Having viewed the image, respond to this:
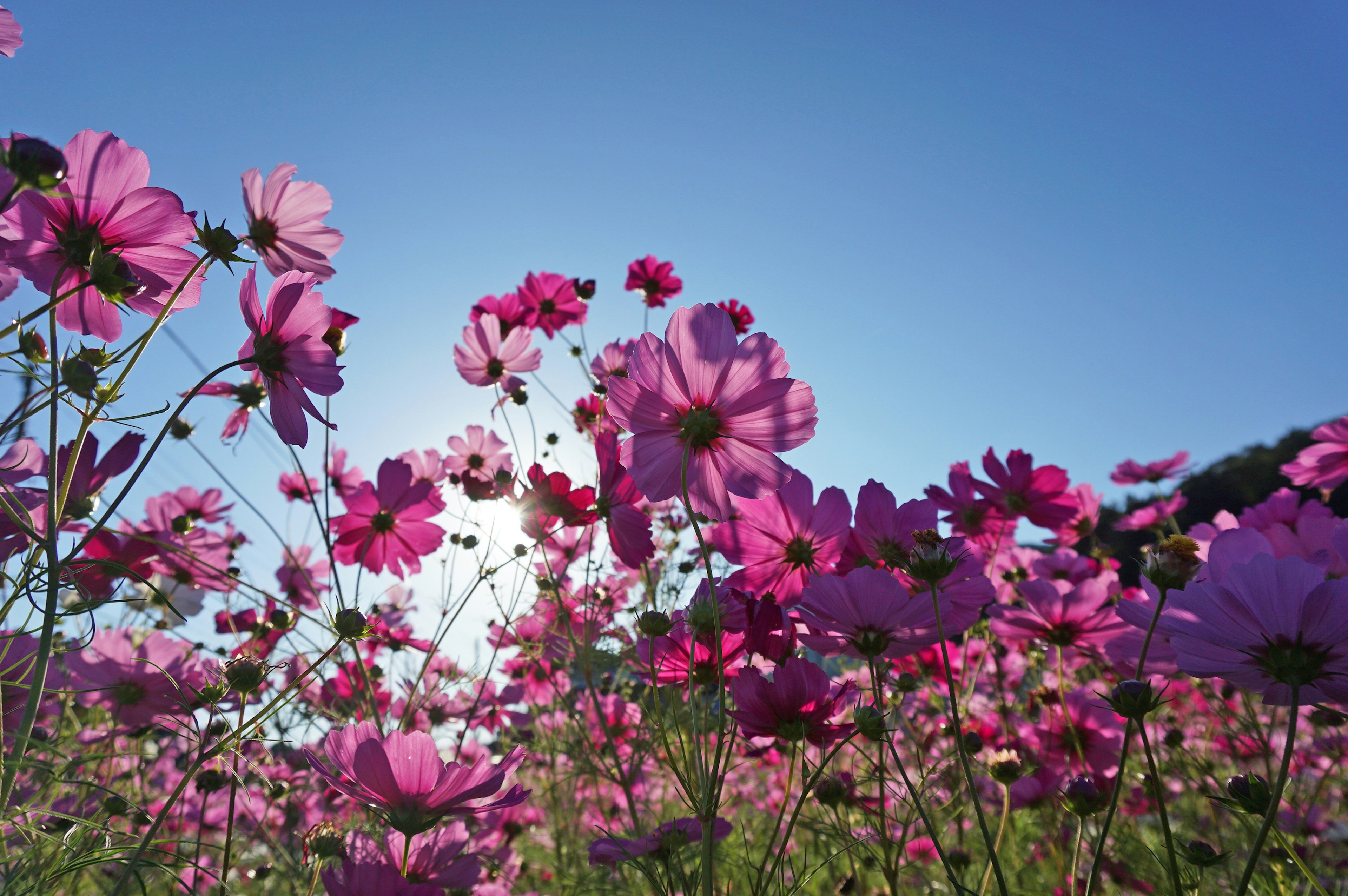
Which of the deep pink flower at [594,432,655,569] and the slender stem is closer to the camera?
the slender stem

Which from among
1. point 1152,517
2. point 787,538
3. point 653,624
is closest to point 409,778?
point 653,624

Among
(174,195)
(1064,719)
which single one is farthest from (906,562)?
(1064,719)

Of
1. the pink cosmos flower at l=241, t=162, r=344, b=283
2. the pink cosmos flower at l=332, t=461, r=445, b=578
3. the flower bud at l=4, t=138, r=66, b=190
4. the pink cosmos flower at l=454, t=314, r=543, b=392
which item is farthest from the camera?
the pink cosmos flower at l=454, t=314, r=543, b=392

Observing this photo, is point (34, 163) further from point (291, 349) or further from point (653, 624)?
point (653, 624)

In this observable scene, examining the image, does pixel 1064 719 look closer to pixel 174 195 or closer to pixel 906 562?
pixel 906 562

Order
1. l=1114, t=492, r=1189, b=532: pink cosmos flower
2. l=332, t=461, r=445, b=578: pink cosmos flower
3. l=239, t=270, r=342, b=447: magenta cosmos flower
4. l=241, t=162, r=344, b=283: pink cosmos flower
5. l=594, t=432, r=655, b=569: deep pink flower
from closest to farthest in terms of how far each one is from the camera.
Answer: l=239, t=270, r=342, b=447: magenta cosmos flower, l=241, t=162, r=344, b=283: pink cosmos flower, l=594, t=432, r=655, b=569: deep pink flower, l=332, t=461, r=445, b=578: pink cosmos flower, l=1114, t=492, r=1189, b=532: pink cosmos flower

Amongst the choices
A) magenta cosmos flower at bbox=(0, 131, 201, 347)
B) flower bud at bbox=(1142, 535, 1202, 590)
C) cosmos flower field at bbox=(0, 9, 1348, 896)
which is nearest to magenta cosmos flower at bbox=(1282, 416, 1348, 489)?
cosmos flower field at bbox=(0, 9, 1348, 896)

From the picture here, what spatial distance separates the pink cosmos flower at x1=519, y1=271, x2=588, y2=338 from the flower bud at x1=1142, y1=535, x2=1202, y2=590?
4.03ft

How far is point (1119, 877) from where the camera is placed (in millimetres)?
1255

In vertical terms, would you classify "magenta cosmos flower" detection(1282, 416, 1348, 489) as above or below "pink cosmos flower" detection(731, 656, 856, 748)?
above

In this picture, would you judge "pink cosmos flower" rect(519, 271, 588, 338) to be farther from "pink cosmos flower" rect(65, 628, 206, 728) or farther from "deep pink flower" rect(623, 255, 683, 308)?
"pink cosmos flower" rect(65, 628, 206, 728)

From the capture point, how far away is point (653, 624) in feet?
2.24

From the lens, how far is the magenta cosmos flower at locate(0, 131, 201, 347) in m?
0.57

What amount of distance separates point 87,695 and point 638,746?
33.2 inches
